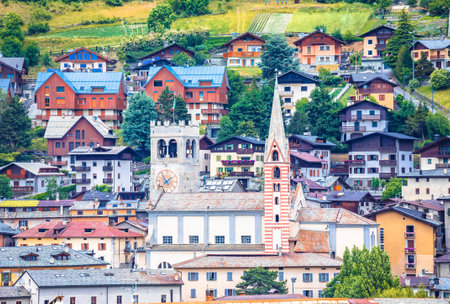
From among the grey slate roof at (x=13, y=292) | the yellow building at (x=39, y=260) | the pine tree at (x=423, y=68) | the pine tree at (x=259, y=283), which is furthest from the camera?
the pine tree at (x=423, y=68)

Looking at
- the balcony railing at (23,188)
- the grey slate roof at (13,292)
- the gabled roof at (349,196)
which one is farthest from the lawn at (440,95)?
the grey slate roof at (13,292)

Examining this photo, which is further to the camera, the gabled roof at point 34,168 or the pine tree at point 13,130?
the pine tree at point 13,130

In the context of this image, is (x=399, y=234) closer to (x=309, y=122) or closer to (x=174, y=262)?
(x=174, y=262)

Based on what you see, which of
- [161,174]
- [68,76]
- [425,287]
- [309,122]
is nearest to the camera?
[425,287]

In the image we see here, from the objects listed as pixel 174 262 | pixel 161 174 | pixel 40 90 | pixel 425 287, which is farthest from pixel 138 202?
pixel 425 287

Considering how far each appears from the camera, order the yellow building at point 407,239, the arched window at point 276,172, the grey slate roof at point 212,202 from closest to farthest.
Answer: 1. the arched window at point 276,172
2. the grey slate roof at point 212,202
3. the yellow building at point 407,239

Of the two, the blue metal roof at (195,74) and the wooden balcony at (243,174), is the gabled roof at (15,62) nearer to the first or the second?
the blue metal roof at (195,74)

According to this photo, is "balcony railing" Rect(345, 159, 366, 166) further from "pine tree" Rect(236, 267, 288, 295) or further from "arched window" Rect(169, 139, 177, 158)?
"pine tree" Rect(236, 267, 288, 295)
